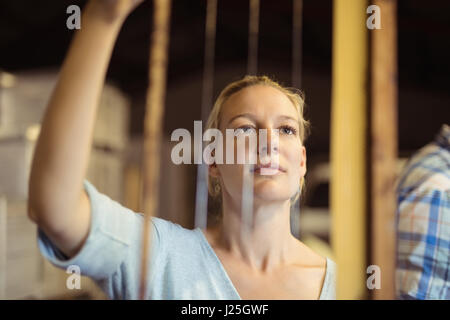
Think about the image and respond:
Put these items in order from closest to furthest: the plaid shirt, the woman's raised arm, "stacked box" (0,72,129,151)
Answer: the woman's raised arm → the plaid shirt → "stacked box" (0,72,129,151)

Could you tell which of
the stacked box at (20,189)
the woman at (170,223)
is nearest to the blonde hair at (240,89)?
the woman at (170,223)

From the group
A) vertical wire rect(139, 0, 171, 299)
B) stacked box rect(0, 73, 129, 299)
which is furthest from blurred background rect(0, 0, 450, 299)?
vertical wire rect(139, 0, 171, 299)

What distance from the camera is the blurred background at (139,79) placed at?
774 millimetres

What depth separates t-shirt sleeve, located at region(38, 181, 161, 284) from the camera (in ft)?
1.11

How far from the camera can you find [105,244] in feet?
1.15

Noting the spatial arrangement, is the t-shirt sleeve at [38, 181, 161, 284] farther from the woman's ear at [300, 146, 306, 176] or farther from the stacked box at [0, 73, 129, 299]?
the stacked box at [0, 73, 129, 299]

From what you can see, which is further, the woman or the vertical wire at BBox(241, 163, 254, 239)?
the vertical wire at BBox(241, 163, 254, 239)

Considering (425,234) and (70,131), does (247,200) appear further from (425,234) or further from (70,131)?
(425,234)

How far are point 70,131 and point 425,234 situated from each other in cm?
51

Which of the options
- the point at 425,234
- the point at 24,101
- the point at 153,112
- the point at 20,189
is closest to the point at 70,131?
the point at 153,112

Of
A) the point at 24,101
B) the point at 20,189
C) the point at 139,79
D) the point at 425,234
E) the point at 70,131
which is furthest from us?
the point at 24,101

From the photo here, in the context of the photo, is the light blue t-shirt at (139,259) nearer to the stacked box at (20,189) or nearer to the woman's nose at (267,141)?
the woman's nose at (267,141)

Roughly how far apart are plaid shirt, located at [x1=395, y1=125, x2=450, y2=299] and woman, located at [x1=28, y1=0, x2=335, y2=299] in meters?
0.19
